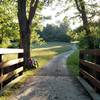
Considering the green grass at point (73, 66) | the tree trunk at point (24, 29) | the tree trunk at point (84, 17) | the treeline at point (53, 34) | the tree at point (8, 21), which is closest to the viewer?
the green grass at point (73, 66)

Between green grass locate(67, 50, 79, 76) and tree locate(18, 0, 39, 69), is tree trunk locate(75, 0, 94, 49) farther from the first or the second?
tree locate(18, 0, 39, 69)

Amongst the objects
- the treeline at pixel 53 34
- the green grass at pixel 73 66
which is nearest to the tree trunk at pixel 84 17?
the green grass at pixel 73 66

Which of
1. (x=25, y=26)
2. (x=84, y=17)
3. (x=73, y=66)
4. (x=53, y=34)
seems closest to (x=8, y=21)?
(x=73, y=66)

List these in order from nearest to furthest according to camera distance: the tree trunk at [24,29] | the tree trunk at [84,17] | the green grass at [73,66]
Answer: the green grass at [73,66]
the tree trunk at [24,29]
the tree trunk at [84,17]

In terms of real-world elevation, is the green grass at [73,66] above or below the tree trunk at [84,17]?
below

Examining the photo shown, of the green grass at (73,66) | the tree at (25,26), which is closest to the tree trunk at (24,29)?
the tree at (25,26)

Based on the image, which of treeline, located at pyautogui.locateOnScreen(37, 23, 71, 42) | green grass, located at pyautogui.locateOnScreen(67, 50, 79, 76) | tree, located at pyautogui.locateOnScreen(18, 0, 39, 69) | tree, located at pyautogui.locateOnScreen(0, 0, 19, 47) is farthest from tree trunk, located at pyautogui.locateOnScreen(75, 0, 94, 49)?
treeline, located at pyautogui.locateOnScreen(37, 23, 71, 42)

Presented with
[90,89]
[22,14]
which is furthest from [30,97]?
[22,14]

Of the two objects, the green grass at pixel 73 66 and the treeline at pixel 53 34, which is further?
the treeline at pixel 53 34

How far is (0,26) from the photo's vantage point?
38219 millimetres

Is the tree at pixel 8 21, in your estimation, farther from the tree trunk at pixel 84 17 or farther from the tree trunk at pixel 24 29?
the tree trunk at pixel 24 29

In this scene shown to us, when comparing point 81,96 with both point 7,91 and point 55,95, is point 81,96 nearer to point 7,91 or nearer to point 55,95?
point 55,95

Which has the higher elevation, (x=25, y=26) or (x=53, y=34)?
(x=25, y=26)

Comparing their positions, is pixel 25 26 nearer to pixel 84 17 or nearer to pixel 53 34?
pixel 84 17
